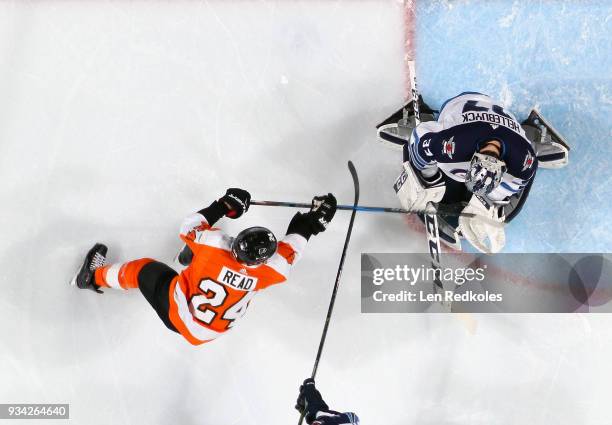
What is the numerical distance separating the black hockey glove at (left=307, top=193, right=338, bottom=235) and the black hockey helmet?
531mm

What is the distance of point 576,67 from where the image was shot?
3.83m

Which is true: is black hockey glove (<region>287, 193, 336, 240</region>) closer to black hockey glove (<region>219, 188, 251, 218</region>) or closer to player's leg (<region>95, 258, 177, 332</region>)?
black hockey glove (<region>219, 188, 251, 218</region>)

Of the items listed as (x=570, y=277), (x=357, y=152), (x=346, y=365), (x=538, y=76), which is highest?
(x=538, y=76)

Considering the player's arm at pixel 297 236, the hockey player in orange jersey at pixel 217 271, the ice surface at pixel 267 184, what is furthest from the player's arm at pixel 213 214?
the ice surface at pixel 267 184

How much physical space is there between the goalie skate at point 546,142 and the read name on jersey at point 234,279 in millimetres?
2120

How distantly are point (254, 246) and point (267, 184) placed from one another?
1179 millimetres

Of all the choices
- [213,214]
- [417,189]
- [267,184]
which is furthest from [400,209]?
[213,214]

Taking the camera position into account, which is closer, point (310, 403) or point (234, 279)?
point (234, 279)

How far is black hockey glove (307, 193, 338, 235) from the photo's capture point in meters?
3.13

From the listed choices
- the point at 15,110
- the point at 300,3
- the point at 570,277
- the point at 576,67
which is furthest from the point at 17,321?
the point at 576,67

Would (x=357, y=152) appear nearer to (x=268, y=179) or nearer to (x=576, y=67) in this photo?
(x=268, y=179)

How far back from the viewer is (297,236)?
3062 mm

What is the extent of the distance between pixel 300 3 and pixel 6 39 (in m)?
2.05

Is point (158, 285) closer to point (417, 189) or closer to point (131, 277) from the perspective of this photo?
point (131, 277)
